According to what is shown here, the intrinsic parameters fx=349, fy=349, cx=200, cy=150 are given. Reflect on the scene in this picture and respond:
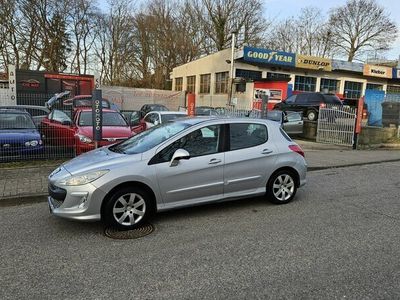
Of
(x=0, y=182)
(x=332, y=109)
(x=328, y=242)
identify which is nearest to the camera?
(x=328, y=242)

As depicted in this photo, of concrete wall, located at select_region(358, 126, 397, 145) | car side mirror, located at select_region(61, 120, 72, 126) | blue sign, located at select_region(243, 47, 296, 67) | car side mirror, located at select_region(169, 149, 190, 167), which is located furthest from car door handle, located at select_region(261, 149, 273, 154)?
blue sign, located at select_region(243, 47, 296, 67)

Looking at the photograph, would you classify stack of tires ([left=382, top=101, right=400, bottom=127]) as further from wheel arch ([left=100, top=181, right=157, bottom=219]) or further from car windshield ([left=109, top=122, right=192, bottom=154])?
wheel arch ([left=100, top=181, right=157, bottom=219])

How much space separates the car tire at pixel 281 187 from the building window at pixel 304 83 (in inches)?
1076

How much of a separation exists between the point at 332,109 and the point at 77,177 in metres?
12.7

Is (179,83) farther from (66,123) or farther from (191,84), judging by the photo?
(66,123)

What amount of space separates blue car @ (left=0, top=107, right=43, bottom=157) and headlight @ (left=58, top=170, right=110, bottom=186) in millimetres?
4827

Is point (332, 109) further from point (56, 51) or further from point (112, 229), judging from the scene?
point (56, 51)

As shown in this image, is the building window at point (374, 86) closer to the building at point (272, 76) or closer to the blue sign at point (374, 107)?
the building at point (272, 76)

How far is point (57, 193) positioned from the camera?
4.59 m

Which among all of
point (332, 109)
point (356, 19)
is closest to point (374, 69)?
point (356, 19)

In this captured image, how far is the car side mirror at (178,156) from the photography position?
15.9ft

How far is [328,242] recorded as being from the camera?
434 cm

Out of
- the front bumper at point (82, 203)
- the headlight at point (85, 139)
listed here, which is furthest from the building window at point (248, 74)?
the front bumper at point (82, 203)

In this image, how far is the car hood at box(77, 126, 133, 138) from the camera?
9.17 meters
